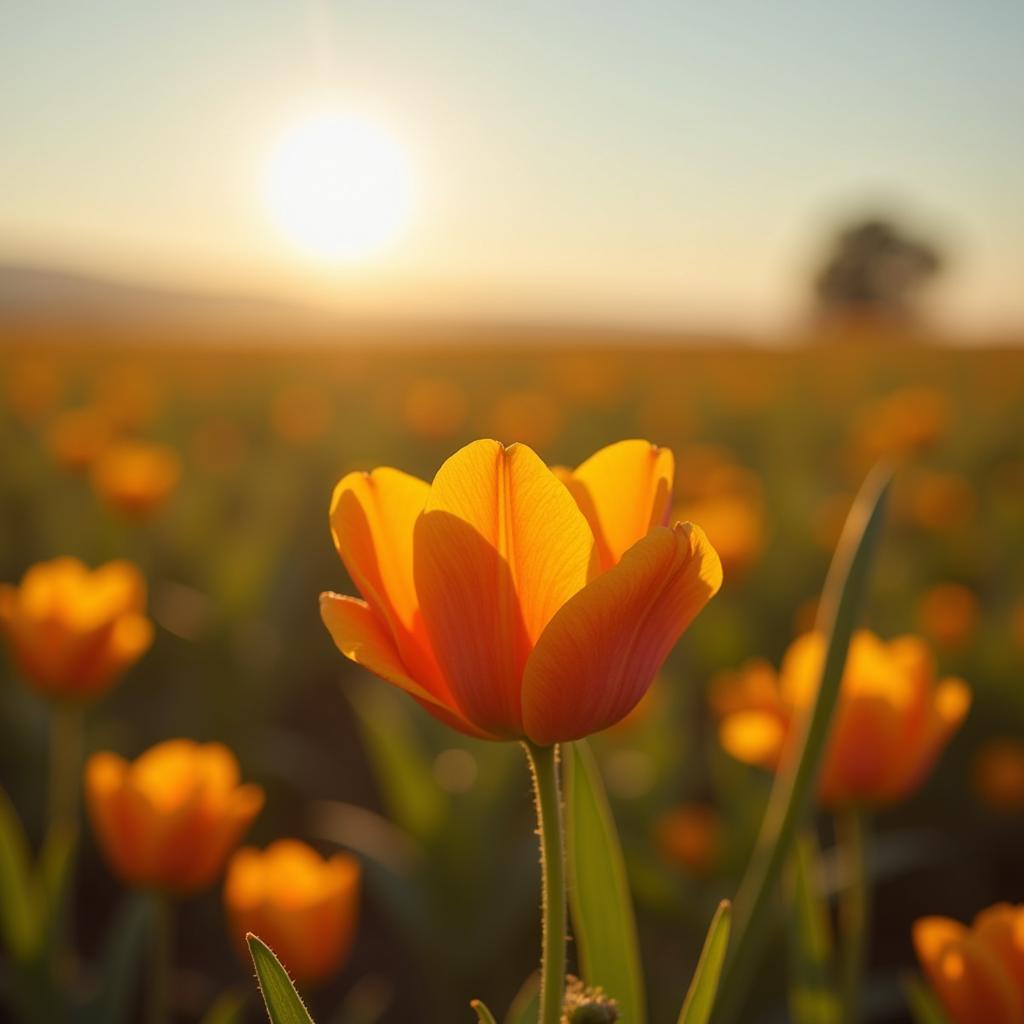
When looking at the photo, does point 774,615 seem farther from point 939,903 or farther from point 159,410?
point 159,410

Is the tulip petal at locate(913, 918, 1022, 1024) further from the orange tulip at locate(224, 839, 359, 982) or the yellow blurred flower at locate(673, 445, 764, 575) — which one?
the yellow blurred flower at locate(673, 445, 764, 575)

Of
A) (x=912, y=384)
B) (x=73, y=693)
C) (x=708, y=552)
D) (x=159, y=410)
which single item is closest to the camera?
(x=708, y=552)

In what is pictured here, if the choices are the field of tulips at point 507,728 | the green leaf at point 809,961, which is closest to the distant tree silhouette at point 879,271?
the field of tulips at point 507,728

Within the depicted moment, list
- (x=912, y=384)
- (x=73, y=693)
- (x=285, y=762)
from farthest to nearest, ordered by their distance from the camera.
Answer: (x=912, y=384)
(x=285, y=762)
(x=73, y=693)

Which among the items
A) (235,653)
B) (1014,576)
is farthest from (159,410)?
(1014,576)

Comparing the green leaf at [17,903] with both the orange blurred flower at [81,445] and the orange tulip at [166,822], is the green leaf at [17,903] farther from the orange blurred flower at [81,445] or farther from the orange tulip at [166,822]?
the orange blurred flower at [81,445]

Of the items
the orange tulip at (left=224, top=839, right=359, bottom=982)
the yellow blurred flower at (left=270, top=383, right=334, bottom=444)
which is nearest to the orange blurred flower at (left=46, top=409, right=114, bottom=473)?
the yellow blurred flower at (left=270, top=383, right=334, bottom=444)
